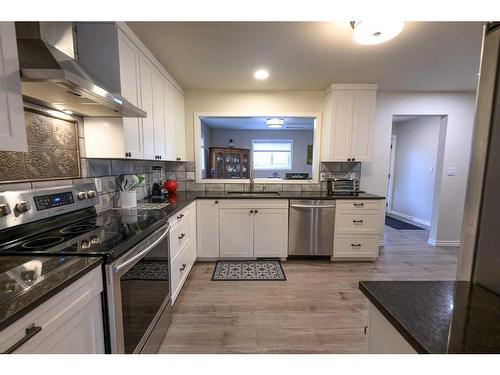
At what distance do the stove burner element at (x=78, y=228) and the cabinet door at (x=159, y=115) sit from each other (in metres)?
1.07

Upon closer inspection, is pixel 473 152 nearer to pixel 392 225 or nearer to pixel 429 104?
pixel 429 104

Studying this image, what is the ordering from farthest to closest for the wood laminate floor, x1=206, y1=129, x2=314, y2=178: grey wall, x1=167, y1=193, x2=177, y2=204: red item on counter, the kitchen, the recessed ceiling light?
1. x1=206, y1=129, x2=314, y2=178: grey wall
2. the recessed ceiling light
3. x1=167, y1=193, x2=177, y2=204: red item on counter
4. the wood laminate floor
5. the kitchen

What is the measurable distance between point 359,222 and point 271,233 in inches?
45.7

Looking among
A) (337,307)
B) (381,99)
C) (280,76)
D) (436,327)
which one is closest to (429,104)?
(381,99)

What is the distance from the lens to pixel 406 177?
5395 mm

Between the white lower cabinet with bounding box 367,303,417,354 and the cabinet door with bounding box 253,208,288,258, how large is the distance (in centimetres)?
214

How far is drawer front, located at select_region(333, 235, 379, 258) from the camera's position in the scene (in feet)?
9.68

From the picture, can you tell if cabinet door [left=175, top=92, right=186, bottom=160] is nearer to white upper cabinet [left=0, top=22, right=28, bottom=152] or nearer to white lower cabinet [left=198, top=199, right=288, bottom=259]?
white lower cabinet [left=198, top=199, right=288, bottom=259]

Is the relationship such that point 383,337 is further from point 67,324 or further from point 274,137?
point 274,137

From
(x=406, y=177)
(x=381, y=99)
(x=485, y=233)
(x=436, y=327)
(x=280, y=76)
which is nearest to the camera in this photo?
(x=436, y=327)

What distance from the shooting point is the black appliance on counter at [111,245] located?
1064mm

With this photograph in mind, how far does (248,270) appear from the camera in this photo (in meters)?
2.74

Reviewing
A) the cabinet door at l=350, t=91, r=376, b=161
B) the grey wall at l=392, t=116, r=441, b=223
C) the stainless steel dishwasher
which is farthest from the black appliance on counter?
the grey wall at l=392, t=116, r=441, b=223
